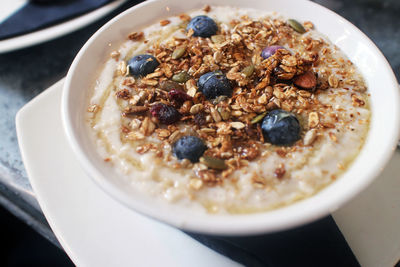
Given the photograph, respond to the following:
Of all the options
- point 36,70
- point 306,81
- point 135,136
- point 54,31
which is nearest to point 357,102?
point 306,81

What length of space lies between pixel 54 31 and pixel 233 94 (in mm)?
1018

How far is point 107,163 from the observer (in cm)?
106

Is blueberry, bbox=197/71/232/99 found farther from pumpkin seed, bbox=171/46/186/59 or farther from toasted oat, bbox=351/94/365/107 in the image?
toasted oat, bbox=351/94/365/107

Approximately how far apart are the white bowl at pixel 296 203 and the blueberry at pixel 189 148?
152 millimetres

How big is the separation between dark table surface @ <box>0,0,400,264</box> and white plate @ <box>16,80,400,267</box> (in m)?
0.32

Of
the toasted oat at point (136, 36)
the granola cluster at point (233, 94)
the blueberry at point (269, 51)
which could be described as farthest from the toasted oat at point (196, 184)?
the toasted oat at point (136, 36)

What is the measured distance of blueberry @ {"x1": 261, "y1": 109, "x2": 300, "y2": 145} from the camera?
1057 mm

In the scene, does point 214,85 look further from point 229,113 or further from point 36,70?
point 36,70

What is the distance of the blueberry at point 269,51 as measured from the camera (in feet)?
4.21

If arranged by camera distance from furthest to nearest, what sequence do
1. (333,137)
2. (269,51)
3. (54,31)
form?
(54,31) < (269,51) < (333,137)

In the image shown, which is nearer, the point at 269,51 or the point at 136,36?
the point at 269,51

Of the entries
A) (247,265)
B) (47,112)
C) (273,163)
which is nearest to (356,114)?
(273,163)

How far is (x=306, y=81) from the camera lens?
121cm

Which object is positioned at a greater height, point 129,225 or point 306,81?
point 306,81
